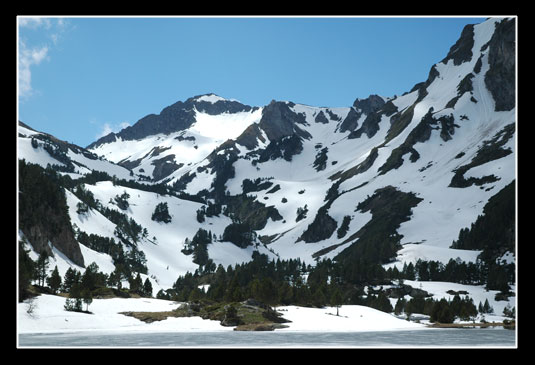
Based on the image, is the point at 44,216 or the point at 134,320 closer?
the point at 134,320

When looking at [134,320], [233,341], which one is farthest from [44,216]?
[233,341]

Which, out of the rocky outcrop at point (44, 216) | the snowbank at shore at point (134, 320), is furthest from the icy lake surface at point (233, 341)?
the rocky outcrop at point (44, 216)

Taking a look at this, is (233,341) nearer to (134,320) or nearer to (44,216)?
(134,320)

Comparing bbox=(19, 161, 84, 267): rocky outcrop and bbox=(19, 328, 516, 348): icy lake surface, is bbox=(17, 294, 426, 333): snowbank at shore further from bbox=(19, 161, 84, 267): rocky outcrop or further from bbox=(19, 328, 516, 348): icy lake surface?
bbox=(19, 161, 84, 267): rocky outcrop

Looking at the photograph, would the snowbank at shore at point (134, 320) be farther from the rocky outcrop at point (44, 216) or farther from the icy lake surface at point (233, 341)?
the rocky outcrop at point (44, 216)

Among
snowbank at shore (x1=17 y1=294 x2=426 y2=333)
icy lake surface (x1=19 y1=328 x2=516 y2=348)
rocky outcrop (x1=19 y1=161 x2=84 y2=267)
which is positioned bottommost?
snowbank at shore (x1=17 y1=294 x2=426 y2=333)

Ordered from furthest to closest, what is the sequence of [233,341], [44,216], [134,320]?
[44,216] < [134,320] < [233,341]

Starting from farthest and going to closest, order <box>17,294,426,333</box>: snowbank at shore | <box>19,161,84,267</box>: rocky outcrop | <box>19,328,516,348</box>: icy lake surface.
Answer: <box>19,161,84,267</box>: rocky outcrop → <box>17,294,426,333</box>: snowbank at shore → <box>19,328,516,348</box>: icy lake surface

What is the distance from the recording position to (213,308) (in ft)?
370

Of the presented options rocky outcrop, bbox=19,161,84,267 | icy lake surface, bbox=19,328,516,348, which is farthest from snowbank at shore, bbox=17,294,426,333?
rocky outcrop, bbox=19,161,84,267
